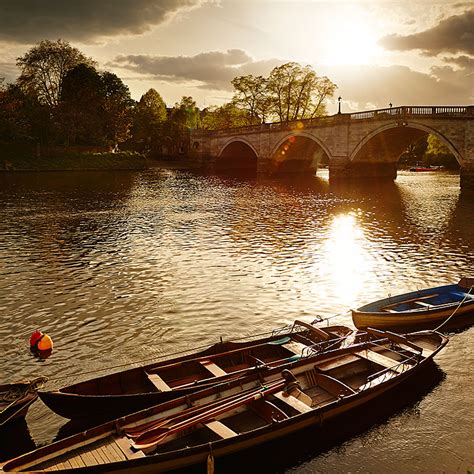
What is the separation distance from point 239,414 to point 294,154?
84.3 m

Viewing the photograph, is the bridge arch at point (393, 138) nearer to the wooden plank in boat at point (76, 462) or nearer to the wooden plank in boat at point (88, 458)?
the wooden plank in boat at point (88, 458)

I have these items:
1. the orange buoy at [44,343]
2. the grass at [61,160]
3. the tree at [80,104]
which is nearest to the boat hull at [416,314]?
the orange buoy at [44,343]

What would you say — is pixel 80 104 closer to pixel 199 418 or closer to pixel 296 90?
pixel 296 90

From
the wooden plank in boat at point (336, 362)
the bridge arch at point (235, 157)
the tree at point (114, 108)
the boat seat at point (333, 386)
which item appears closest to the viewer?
the boat seat at point (333, 386)

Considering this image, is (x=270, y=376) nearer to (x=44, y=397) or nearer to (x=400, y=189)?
(x=44, y=397)

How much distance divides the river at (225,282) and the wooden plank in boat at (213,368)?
8.48ft

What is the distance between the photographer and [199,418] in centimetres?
1029

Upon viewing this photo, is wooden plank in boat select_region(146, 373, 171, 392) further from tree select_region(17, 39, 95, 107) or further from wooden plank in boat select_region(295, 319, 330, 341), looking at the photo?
tree select_region(17, 39, 95, 107)

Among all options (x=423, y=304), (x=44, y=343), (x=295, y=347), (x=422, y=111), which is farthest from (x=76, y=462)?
(x=422, y=111)

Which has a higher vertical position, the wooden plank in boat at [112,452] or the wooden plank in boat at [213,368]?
the wooden plank in boat at [213,368]

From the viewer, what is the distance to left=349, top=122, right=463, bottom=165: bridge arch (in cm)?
6056

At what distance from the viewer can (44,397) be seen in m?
10.7

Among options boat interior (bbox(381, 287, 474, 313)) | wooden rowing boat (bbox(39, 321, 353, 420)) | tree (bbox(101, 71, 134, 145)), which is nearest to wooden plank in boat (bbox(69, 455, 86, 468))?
wooden rowing boat (bbox(39, 321, 353, 420))

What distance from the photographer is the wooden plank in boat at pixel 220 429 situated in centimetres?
994
